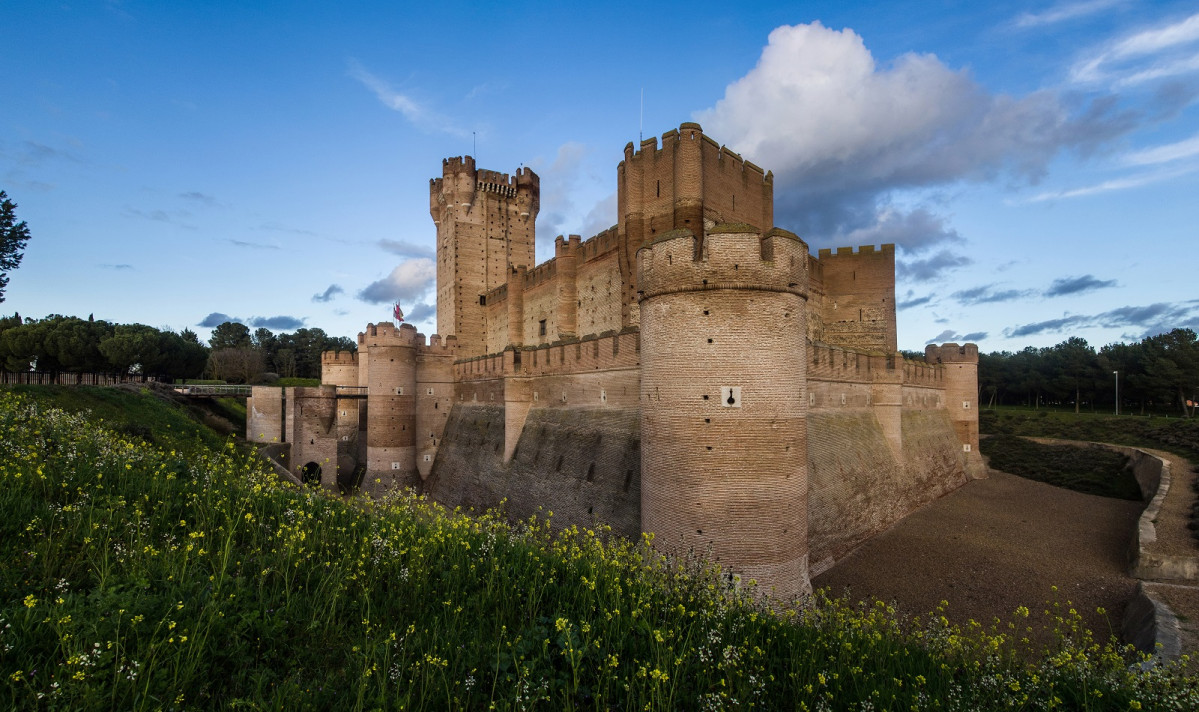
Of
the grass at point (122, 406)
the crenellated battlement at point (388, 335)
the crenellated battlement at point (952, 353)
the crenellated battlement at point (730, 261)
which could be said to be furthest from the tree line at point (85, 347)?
the crenellated battlement at point (952, 353)

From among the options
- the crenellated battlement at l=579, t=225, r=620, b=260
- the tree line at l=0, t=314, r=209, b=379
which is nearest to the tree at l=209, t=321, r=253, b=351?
the tree line at l=0, t=314, r=209, b=379

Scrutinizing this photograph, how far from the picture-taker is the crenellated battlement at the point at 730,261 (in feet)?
32.4

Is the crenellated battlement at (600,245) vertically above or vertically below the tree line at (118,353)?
above

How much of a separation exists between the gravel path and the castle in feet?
3.23

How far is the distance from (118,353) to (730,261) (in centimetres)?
5736

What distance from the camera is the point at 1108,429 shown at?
3691 centimetres

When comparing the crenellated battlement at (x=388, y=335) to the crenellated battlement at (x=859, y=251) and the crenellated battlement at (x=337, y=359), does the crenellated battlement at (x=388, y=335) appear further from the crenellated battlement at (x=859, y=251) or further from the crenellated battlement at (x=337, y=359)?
the crenellated battlement at (x=859, y=251)

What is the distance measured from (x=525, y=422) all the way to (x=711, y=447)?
11253 millimetres

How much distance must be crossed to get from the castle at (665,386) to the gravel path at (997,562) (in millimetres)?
985

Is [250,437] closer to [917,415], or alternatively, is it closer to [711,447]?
[711,447]

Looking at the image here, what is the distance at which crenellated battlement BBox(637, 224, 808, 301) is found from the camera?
388 inches

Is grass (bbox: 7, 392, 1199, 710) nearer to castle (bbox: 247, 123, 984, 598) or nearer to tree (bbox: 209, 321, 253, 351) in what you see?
castle (bbox: 247, 123, 984, 598)

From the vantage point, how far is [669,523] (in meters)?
10.0

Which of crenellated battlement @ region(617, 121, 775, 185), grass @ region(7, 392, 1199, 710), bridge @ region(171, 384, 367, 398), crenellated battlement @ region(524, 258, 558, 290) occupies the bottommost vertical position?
grass @ region(7, 392, 1199, 710)
